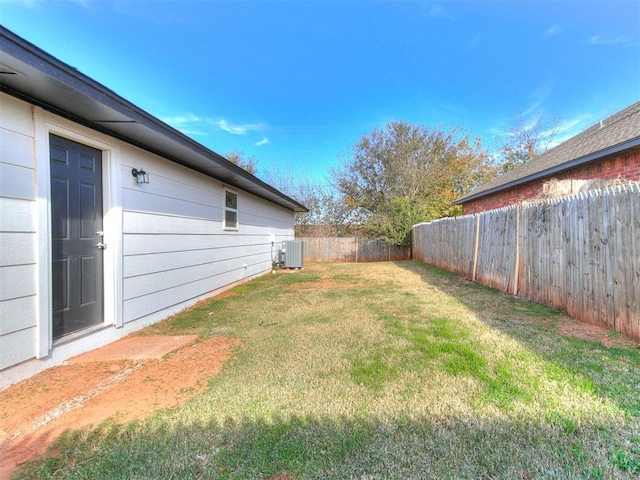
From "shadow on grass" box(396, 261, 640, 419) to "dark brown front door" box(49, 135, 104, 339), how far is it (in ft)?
16.4

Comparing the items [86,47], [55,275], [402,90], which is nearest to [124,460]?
[55,275]

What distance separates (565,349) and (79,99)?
5.55 metres

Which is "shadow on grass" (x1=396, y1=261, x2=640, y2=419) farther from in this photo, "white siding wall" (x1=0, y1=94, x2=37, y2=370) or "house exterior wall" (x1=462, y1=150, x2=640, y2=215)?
"white siding wall" (x1=0, y1=94, x2=37, y2=370)

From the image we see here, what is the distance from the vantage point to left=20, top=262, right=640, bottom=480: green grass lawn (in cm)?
149

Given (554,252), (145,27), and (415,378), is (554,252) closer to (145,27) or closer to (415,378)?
(415,378)

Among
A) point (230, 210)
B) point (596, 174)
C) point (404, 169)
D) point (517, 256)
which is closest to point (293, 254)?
point (230, 210)

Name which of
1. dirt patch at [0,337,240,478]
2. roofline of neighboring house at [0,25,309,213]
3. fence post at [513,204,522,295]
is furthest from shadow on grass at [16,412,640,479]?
fence post at [513,204,522,295]

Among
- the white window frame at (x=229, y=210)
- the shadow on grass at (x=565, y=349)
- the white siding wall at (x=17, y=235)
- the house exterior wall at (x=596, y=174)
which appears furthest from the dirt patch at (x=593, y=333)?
the white window frame at (x=229, y=210)

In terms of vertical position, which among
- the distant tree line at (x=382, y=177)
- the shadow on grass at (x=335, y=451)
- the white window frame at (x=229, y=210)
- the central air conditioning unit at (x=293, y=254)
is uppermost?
the distant tree line at (x=382, y=177)

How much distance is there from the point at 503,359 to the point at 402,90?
13741 mm

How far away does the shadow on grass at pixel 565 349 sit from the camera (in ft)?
6.96

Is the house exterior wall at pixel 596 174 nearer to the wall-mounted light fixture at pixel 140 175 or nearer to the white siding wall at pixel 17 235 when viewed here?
the wall-mounted light fixture at pixel 140 175

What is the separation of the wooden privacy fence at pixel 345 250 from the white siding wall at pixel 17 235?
1419cm

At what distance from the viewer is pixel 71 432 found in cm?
185
